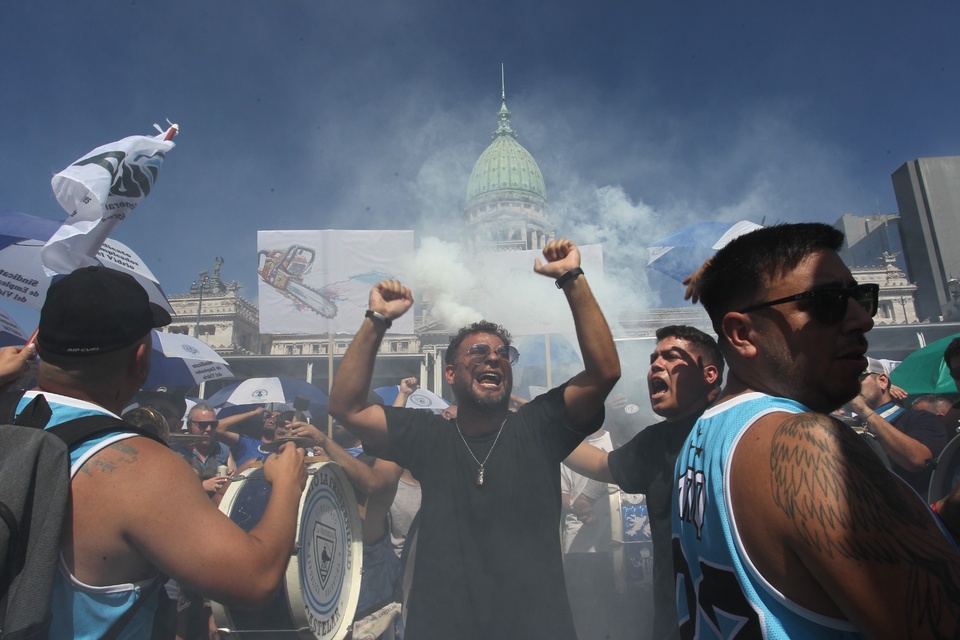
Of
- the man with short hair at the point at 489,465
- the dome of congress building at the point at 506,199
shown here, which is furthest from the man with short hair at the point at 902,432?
the dome of congress building at the point at 506,199

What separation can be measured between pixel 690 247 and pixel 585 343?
439 cm

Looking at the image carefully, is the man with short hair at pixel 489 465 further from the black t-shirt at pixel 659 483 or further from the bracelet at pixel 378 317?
the black t-shirt at pixel 659 483

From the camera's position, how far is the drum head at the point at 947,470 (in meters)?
2.31

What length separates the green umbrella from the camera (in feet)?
18.4

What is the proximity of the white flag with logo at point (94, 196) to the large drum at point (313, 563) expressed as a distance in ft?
5.60

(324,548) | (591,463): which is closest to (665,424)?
(591,463)

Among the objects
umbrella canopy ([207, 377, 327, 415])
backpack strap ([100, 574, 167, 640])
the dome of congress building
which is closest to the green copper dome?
the dome of congress building

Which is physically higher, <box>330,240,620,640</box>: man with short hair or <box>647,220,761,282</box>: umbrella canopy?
<box>647,220,761,282</box>: umbrella canopy

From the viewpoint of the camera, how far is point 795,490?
92 cm

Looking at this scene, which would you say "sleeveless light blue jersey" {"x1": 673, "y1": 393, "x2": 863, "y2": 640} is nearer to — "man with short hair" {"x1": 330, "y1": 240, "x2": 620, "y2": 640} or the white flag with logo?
"man with short hair" {"x1": 330, "y1": 240, "x2": 620, "y2": 640}

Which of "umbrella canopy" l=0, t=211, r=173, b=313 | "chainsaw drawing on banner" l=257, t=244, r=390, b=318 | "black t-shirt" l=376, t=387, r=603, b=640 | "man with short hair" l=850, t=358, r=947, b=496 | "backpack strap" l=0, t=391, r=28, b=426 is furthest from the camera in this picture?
"chainsaw drawing on banner" l=257, t=244, r=390, b=318

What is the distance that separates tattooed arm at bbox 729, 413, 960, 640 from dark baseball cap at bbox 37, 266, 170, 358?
1471 millimetres

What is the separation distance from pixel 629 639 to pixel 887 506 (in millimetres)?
3777

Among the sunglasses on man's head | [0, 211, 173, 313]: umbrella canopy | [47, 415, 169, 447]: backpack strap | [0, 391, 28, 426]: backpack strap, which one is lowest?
[47, 415, 169, 447]: backpack strap
